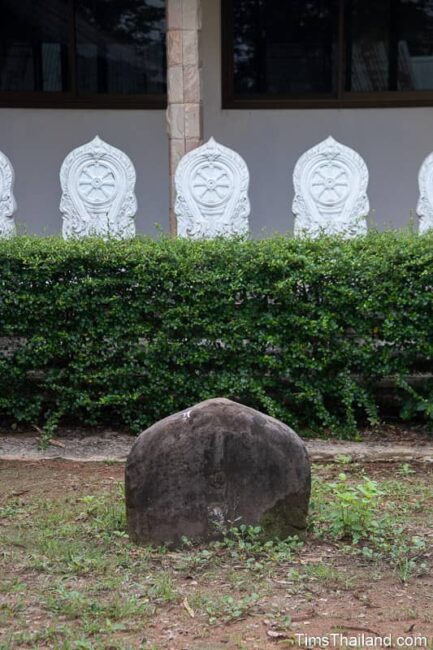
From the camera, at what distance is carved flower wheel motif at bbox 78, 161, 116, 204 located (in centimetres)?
756

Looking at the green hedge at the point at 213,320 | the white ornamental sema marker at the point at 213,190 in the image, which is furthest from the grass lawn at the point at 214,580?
the white ornamental sema marker at the point at 213,190

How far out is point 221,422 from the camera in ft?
14.4

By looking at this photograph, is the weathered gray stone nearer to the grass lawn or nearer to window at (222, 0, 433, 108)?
the grass lawn

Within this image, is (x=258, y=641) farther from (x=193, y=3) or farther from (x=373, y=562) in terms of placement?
(x=193, y=3)

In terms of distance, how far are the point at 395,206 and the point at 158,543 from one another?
6.44 m

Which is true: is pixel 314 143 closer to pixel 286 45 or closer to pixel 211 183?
pixel 286 45

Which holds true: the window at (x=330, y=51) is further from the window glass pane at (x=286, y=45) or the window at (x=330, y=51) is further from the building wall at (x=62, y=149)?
the building wall at (x=62, y=149)

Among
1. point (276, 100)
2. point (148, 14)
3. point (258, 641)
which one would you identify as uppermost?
point (148, 14)

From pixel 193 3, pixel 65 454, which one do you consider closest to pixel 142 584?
pixel 65 454

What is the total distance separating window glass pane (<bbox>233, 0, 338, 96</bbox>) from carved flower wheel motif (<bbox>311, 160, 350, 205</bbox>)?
2852mm

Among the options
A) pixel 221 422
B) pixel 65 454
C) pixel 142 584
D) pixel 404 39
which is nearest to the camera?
pixel 142 584

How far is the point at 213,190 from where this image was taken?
24.3 ft

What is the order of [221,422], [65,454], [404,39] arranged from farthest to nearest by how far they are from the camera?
[404,39] → [65,454] → [221,422]

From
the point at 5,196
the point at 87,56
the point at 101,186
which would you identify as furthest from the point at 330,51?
the point at 5,196
